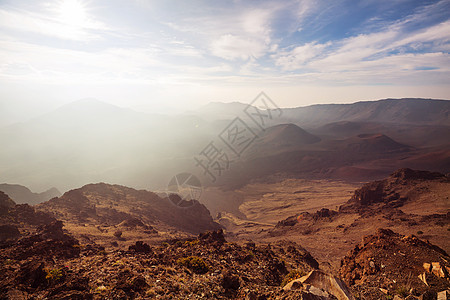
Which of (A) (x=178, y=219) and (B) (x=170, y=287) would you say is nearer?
(B) (x=170, y=287)

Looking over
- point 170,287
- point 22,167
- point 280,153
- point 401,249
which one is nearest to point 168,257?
point 170,287

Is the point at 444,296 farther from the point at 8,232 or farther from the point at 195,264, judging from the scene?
the point at 8,232

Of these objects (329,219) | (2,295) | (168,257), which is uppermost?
(2,295)

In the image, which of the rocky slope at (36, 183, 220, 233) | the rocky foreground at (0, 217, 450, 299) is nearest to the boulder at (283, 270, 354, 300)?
the rocky foreground at (0, 217, 450, 299)

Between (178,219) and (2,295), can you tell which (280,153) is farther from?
(2,295)

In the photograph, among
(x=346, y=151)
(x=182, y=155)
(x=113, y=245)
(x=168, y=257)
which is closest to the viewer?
(x=168, y=257)

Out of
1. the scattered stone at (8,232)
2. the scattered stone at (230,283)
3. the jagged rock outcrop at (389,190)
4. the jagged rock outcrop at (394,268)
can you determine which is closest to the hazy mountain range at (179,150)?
the jagged rock outcrop at (389,190)

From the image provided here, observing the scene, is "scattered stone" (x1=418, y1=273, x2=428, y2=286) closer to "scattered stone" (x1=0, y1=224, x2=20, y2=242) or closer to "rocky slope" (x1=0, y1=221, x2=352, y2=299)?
"rocky slope" (x1=0, y1=221, x2=352, y2=299)

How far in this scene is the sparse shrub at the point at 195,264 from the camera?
30.8 feet

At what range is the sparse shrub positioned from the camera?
938 centimetres

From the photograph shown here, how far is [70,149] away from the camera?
120812 mm

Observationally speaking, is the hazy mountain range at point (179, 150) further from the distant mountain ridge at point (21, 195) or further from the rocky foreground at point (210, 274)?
the rocky foreground at point (210, 274)

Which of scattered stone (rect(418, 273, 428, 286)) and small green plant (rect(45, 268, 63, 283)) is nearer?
small green plant (rect(45, 268, 63, 283))

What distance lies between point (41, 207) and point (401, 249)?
1139 inches
